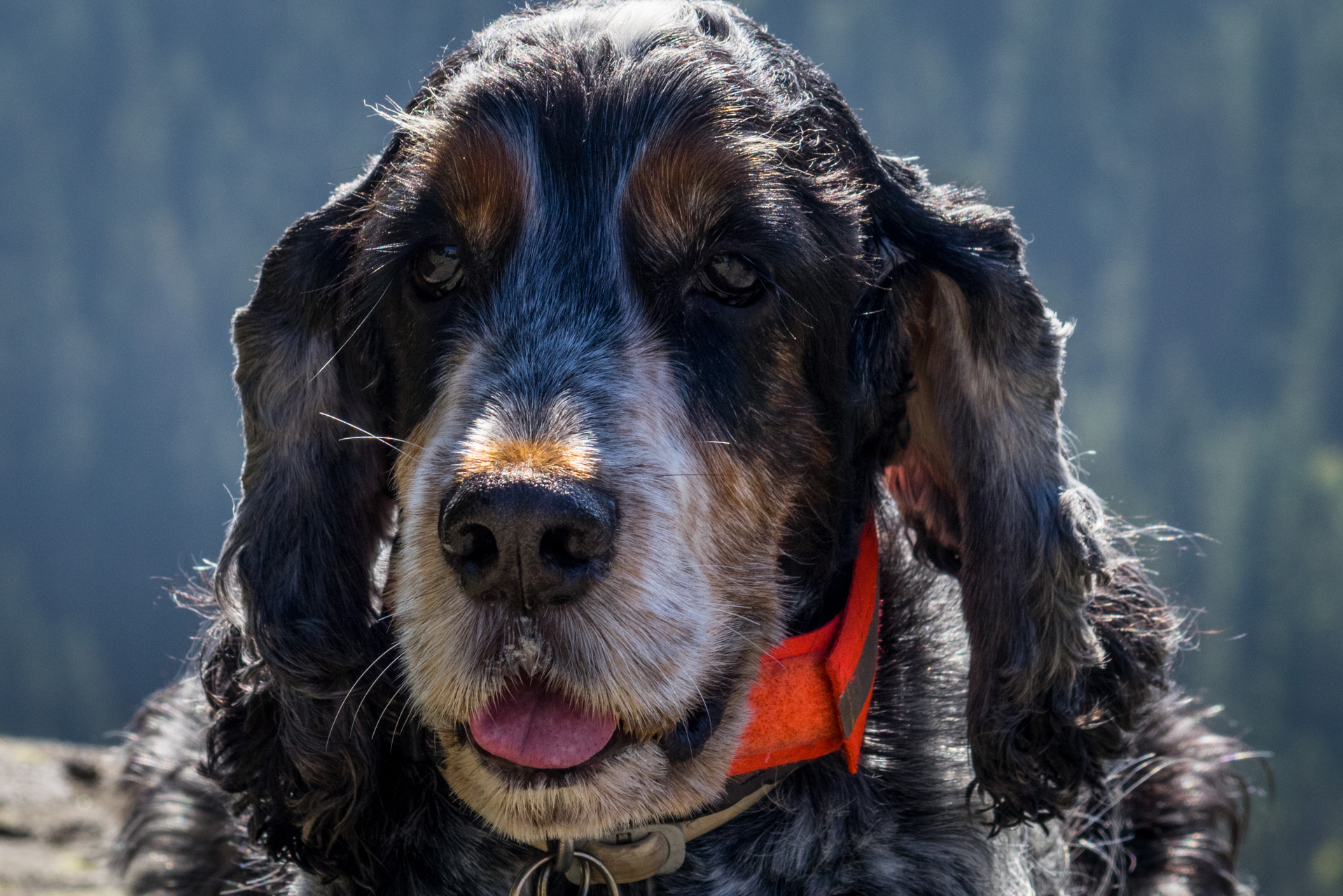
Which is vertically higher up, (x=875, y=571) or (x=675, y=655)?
(x=875, y=571)

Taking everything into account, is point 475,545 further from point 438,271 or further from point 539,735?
point 438,271

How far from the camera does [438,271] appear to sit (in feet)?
8.34

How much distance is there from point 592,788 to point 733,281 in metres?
0.94

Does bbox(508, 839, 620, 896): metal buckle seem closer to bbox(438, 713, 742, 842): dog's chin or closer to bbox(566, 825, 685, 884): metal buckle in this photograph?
bbox(566, 825, 685, 884): metal buckle

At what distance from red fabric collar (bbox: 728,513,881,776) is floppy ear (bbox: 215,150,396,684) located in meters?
0.86

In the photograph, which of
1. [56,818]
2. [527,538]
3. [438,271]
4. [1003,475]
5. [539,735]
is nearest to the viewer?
[527,538]

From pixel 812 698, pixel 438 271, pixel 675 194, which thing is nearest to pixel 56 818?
pixel 438 271

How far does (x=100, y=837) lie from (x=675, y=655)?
3.99 metres

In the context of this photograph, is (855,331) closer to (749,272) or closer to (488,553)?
(749,272)

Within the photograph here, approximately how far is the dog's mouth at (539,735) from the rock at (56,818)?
2.91 metres

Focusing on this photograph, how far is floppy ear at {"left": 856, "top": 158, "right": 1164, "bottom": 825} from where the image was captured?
270 centimetres

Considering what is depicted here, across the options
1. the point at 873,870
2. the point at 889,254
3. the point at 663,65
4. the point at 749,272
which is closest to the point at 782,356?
the point at 749,272

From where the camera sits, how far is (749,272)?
245 cm

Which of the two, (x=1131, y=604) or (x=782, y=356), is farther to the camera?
(x=1131, y=604)
